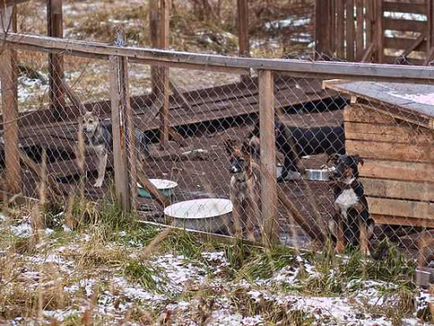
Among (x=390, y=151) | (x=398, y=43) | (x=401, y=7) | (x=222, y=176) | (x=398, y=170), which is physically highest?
(x=401, y=7)

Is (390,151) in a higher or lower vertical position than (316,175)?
higher

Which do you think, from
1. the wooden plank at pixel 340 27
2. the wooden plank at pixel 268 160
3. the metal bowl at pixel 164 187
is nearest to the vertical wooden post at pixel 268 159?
the wooden plank at pixel 268 160

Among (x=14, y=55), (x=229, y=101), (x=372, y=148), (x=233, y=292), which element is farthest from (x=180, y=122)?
(x=233, y=292)

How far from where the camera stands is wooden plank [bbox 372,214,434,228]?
22.3 ft

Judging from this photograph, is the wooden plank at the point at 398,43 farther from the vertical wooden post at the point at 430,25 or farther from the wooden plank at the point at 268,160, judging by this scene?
the wooden plank at the point at 268,160

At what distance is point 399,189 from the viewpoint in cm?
695

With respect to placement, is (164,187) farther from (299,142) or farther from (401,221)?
(401,221)

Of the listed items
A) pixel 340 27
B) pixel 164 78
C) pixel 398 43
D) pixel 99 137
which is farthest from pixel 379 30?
pixel 99 137

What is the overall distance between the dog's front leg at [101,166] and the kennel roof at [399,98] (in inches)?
107

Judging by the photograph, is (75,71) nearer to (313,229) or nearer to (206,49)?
(206,49)

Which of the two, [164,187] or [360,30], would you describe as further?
[360,30]

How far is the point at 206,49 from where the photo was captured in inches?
675

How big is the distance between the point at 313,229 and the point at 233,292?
0.98m

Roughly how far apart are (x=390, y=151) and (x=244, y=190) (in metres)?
1.14
